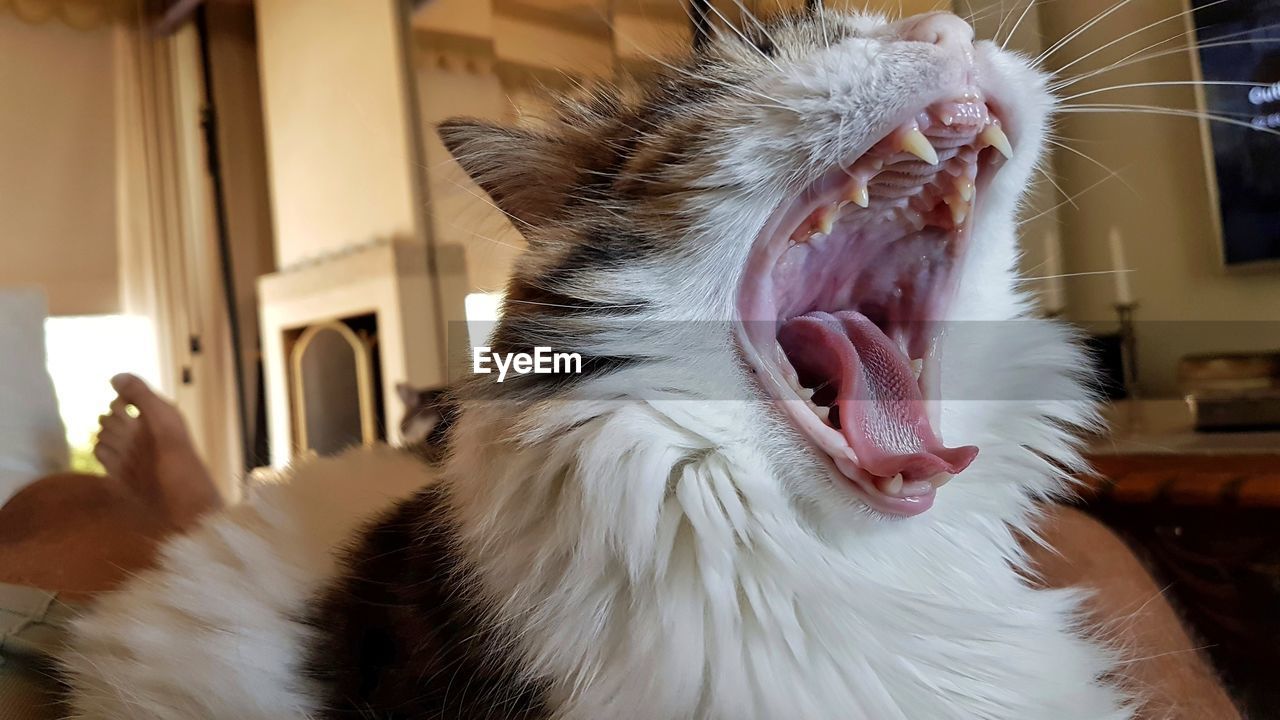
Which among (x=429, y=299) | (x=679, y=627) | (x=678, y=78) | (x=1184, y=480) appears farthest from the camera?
(x=429, y=299)

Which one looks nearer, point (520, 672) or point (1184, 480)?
point (520, 672)

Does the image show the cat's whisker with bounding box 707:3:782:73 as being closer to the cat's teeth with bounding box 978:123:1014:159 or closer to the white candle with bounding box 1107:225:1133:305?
the cat's teeth with bounding box 978:123:1014:159

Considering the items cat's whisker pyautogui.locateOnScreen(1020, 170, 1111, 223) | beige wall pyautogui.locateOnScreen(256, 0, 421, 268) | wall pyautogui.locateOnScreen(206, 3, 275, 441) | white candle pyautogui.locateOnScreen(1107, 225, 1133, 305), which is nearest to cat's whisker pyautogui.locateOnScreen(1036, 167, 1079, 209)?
cat's whisker pyautogui.locateOnScreen(1020, 170, 1111, 223)

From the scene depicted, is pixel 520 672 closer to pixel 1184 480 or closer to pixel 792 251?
pixel 792 251

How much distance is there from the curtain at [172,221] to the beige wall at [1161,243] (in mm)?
2726

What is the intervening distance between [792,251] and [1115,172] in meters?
1.10

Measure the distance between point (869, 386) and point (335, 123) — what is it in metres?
2.61

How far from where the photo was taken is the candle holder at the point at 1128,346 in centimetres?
132

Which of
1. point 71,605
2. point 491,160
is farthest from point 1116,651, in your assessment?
point 71,605

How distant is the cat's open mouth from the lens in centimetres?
51

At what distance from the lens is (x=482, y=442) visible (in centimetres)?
54

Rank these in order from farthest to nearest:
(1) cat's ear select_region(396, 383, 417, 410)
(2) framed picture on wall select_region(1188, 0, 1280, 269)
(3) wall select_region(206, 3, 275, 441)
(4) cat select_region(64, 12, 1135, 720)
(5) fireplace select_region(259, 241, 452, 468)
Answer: (3) wall select_region(206, 3, 275, 441)
(5) fireplace select_region(259, 241, 452, 468)
(1) cat's ear select_region(396, 383, 417, 410)
(2) framed picture on wall select_region(1188, 0, 1280, 269)
(4) cat select_region(64, 12, 1135, 720)

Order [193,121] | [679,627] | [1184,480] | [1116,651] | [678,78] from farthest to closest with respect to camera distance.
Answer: [193,121] < [1184,480] < [1116,651] < [678,78] < [679,627]

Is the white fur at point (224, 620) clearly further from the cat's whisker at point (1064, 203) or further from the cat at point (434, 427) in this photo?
the cat's whisker at point (1064, 203)
